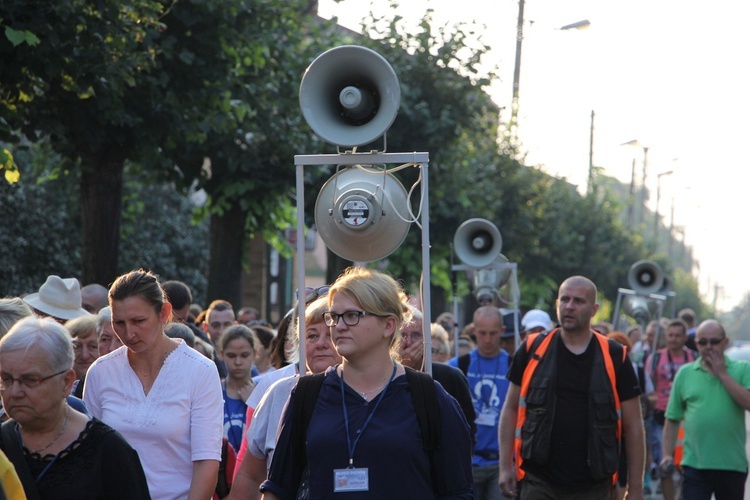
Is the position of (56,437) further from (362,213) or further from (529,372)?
(529,372)

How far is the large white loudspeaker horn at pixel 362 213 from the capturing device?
529cm

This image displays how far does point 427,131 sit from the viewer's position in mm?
19750

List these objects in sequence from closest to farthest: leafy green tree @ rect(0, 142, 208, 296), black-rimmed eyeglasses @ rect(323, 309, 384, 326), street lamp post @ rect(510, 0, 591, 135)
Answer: black-rimmed eyeglasses @ rect(323, 309, 384, 326)
leafy green tree @ rect(0, 142, 208, 296)
street lamp post @ rect(510, 0, 591, 135)

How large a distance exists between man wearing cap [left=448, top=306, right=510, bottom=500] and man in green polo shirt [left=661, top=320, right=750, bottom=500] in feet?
4.85

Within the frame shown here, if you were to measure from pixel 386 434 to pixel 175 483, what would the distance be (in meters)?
1.59

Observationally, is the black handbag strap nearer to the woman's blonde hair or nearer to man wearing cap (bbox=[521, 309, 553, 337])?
the woman's blonde hair

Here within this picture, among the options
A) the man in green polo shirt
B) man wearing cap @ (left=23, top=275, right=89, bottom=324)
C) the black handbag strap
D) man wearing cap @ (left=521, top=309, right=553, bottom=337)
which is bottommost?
the man in green polo shirt

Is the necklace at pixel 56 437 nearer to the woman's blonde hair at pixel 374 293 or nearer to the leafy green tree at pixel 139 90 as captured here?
the woman's blonde hair at pixel 374 293

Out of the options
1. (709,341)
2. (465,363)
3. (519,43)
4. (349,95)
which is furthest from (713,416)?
(519,43)

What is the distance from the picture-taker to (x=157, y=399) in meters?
5.51

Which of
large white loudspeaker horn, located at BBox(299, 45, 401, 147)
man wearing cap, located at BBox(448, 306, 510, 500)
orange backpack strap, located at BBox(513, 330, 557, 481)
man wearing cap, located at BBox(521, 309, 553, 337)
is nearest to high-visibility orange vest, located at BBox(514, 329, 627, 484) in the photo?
orange backpack strap, located at BBox(513, 330, 557, 481)

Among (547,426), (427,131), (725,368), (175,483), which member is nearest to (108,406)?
(175,483)

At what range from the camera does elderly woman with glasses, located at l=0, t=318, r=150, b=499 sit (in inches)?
165

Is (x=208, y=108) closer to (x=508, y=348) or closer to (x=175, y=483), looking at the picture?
(x=508, y=348)
